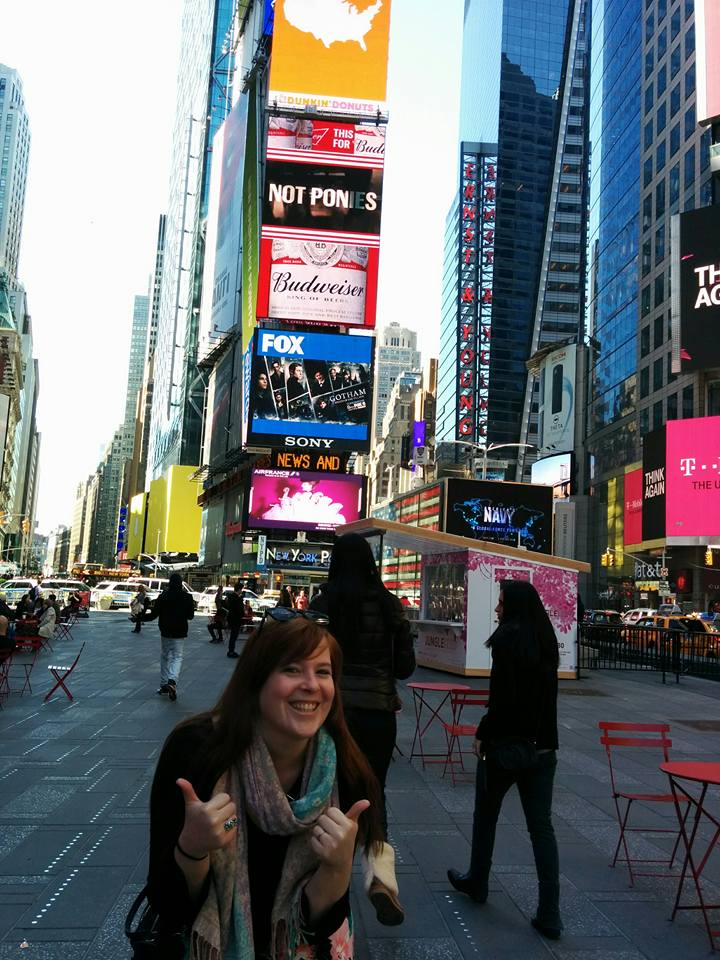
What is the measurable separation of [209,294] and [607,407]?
4167 centimetres

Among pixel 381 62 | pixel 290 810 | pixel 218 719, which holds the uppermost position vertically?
pixel 381 62

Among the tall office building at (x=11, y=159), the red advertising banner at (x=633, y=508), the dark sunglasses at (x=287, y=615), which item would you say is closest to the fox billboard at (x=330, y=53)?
the red advertising banner at (x=633, y=508)

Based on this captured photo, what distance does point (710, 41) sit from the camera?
42094mm

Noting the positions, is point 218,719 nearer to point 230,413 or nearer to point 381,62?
point 381,62

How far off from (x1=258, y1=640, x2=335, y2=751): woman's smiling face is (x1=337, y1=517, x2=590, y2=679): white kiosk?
13718 mm

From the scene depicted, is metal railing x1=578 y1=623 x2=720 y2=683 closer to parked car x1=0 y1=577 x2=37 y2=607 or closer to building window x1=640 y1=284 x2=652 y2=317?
parked car x1=0 y1=577 x2=37 y2=607

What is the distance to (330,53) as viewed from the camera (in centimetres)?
5644

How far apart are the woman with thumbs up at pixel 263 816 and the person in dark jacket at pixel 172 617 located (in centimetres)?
990

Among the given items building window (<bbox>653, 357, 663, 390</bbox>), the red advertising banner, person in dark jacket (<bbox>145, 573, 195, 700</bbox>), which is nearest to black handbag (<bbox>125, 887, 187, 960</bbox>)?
person in dark jacket (<bbox>145, 573, 195, 700</bbox>)

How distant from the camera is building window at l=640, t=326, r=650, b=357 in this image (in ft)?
206

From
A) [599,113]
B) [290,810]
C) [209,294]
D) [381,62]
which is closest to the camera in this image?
[290,810]

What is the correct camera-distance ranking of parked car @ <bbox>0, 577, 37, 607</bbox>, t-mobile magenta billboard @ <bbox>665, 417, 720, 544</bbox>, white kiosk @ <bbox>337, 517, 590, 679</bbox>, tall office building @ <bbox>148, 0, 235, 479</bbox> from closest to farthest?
white kiosk @ <bbox>337, 517, 590, 679</bbox> → parked car @ <bbox>0, 577, 37, 607</bbox> → t-mobile magenta billboard @ <bbox>665, 417, 720, 544</bbox> → tall office building @ <bbox>148, 0, 235, 479</bbox>

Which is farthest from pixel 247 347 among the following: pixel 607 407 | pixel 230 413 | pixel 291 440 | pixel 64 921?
pixel 64 921

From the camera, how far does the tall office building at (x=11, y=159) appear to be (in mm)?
171125
